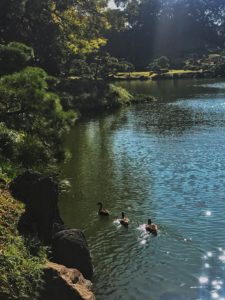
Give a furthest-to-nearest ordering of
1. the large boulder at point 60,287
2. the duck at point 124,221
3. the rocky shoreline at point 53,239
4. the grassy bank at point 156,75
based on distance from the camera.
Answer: the grassy bank at point 156,75
the duck at point 124,221
the rocky shoreline at point 53,239
the large boulder at point 60,287

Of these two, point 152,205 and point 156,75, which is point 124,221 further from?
point 156,75

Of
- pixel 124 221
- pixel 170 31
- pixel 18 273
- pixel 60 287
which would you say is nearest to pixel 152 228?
pixel 124 221

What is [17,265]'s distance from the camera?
1318 cm

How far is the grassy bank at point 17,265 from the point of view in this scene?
12.7 metres

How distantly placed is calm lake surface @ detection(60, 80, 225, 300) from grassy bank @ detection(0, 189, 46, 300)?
255cm

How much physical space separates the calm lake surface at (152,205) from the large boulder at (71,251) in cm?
68

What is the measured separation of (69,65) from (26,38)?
1707 cm

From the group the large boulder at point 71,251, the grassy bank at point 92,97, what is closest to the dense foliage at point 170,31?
the grassy bank at point 92,97

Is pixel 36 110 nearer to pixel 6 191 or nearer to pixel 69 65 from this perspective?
pixel 6 191

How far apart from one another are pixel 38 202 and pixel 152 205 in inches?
341

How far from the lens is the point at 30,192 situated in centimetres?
1759

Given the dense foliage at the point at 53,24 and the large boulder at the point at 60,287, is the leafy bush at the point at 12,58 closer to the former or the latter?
the large boulder at the point at 60,287

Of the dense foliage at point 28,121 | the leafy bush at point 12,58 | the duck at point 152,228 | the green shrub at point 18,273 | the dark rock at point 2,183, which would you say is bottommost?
the duck at point 152,228

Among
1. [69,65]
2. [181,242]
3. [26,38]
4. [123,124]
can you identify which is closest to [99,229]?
[181,242]
